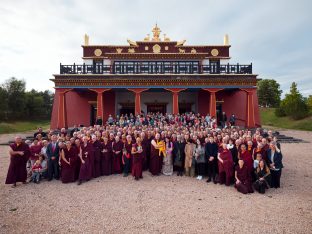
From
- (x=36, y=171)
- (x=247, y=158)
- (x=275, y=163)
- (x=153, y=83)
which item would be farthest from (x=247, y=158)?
(x=153, y=83)

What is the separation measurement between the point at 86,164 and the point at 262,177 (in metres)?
5.86

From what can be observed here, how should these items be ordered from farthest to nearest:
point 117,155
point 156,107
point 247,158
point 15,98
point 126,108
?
1. point 15,98
2. point 156,107
3. point 126,108
4. point 117,155
5. point 247,158

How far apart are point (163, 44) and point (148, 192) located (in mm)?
19832

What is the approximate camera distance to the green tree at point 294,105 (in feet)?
97.8

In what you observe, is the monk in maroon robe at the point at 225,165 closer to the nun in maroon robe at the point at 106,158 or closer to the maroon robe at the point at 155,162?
the maroon robe at the point at 155,162

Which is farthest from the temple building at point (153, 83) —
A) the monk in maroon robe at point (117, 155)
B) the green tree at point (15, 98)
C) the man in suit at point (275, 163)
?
the green tree at point (15, 98)

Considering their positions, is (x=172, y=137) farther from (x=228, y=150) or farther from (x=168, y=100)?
(x=168, y=100)

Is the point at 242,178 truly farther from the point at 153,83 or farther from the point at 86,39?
the point at 86,39

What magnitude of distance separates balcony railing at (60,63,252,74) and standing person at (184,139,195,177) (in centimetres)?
1248

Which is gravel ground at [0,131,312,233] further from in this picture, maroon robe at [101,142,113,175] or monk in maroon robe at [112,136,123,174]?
monk in maroon robe at [112,136,123,174]

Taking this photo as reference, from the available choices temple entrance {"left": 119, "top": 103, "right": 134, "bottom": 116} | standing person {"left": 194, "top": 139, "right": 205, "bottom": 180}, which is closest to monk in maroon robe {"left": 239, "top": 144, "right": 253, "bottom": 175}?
standing person {"left": 194, "top": 139, "right": 205, "bottom": 180}

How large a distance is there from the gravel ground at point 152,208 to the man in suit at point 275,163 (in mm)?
377

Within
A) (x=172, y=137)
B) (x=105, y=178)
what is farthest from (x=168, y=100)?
(x=105, y=178)

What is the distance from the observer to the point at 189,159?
7527 millimetres
